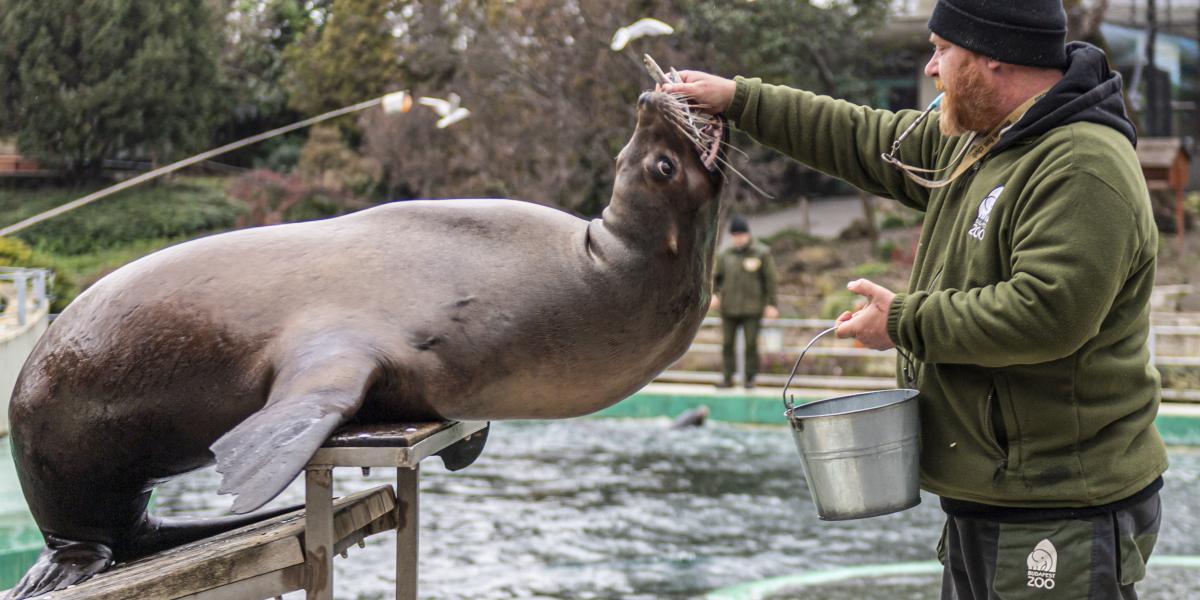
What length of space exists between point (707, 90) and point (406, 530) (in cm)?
138

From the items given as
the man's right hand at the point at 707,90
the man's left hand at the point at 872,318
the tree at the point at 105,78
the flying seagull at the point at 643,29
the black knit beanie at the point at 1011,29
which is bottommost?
the man's left hand at the point at 872,318

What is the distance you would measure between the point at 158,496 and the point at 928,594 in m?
5.64

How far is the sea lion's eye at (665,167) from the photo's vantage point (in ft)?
9.34

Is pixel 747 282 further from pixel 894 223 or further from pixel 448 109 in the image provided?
pixel 894 223

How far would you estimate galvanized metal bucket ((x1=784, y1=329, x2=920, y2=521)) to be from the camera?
2.62 m

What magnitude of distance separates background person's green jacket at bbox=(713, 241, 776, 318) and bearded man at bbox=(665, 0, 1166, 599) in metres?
9.51

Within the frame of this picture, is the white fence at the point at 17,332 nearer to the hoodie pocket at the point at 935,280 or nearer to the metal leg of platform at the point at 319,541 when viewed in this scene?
the metal leg of platform at the point at 319,541

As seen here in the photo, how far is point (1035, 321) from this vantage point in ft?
7.68

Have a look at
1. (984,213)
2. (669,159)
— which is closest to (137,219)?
(669,159)

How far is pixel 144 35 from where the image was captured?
65.9ft

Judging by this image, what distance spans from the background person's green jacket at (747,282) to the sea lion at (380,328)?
933cm

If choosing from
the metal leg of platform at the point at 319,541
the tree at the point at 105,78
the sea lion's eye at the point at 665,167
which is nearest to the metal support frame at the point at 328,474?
the metal leg of platform at the point at 319,541

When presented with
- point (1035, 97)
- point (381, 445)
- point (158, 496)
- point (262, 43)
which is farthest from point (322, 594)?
point (262, 43)

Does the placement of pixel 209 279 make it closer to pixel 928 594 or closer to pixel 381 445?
pixel 381 445
